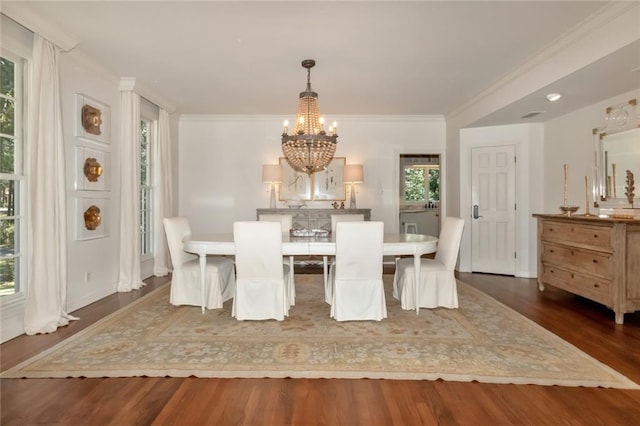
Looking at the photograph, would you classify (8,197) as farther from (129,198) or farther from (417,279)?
(417,279)

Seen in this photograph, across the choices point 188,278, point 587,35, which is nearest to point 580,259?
point 587,35

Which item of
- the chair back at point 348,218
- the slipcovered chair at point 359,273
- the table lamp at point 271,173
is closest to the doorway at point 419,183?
the table lamp at point 271,173

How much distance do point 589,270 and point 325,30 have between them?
11.1 feet

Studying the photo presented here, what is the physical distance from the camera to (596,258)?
11.3 ft

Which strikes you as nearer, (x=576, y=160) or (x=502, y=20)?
(x=502, y=20)

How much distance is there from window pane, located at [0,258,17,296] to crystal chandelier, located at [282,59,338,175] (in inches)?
99.3

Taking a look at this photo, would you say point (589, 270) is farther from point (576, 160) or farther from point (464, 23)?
point (464, 23)

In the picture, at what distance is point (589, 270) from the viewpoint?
353cm

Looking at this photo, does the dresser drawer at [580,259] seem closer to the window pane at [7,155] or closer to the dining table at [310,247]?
the dining table at [310,247]

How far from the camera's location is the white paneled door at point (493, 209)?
5.32m

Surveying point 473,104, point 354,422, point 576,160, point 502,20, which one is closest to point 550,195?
point 576,160

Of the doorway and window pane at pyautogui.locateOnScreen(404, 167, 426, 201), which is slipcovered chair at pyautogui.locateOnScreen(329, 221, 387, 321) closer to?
the doorway

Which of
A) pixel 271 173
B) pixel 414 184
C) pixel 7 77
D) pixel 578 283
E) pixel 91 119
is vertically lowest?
pixel 578 283

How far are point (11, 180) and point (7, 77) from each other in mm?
846
